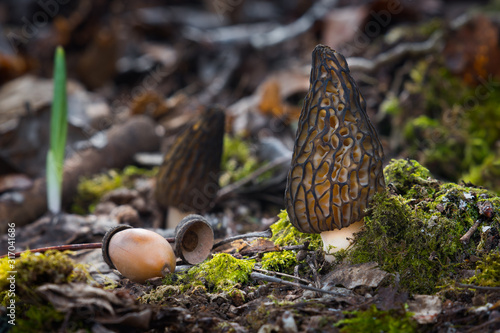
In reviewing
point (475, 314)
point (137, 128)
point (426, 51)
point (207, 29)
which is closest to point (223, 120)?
point (137, 128)

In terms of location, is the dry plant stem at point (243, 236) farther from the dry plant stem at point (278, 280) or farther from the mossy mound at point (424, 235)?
the mossy mound at point (424, 235)

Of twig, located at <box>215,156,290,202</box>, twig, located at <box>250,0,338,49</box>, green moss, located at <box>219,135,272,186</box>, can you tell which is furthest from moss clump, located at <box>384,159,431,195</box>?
twig, located at <box>250,0,338,49</box>

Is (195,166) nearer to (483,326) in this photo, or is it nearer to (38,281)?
(38,281)

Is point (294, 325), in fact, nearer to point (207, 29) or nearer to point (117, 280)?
point (117, 280)

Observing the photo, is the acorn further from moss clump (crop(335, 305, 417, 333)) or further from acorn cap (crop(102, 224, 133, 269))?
moss clump (crop(335, 305, 417, 333))

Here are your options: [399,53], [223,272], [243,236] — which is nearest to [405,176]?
[243,236]
